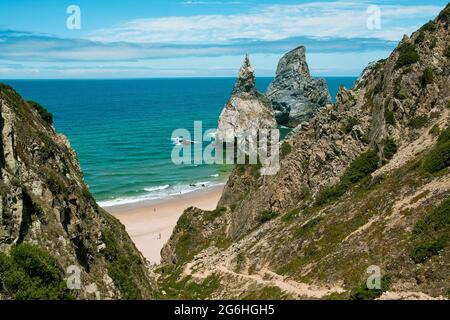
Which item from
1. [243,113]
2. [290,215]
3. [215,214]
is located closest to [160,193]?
[215,214]

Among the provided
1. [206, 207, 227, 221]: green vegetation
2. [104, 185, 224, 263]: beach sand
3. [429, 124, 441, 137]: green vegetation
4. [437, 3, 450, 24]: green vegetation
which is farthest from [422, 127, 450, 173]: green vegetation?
[104, 185, 224, 263]: beach sand

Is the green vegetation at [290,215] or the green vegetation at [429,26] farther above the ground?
the green vegetation at [429,26]

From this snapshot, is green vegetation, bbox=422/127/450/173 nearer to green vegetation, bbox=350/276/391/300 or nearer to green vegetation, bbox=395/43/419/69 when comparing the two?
green vegetation, bbox=350/276/391/300

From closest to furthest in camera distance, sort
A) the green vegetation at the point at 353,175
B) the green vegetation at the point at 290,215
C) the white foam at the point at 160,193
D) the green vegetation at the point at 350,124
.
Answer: the green vegetation at the point at 353,175 → the green vegetation at the point at 290,215 → the green vegetation at the point at 350,124 → the white foam at the point at 160,193

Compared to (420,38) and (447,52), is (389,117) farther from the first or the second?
(420,38)

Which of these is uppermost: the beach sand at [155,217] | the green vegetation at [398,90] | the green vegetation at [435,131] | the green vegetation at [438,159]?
the green vegetation at [398,90]

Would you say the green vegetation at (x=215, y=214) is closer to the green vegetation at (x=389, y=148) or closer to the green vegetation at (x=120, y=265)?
the green vegetation at (x=389, y=148)

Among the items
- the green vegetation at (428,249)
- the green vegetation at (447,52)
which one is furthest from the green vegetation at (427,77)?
the green vegetation at (428,249)
